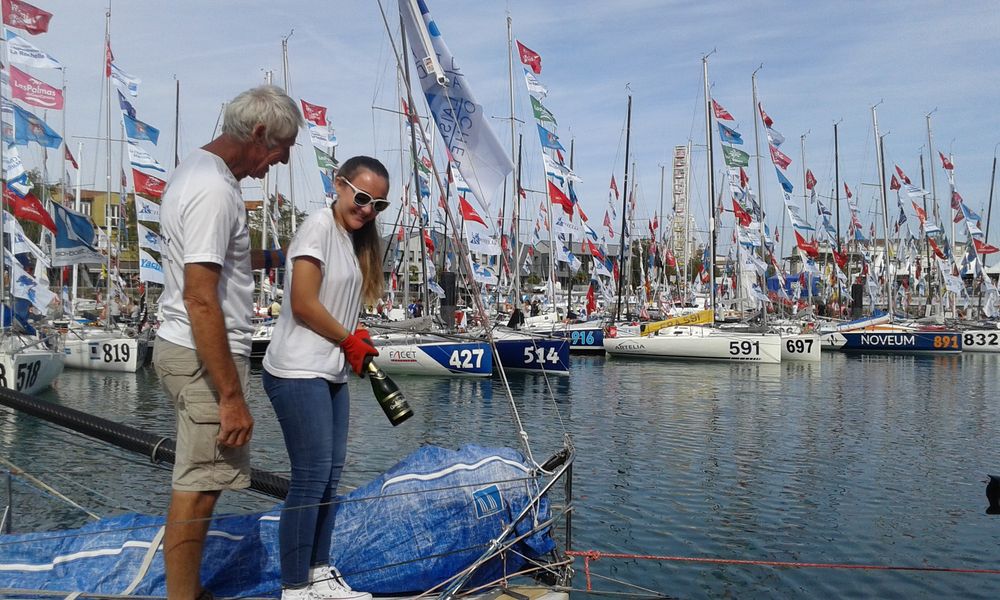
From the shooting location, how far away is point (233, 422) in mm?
2803

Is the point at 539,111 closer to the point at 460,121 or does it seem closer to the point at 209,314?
the point at 460,121

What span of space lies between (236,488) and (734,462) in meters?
9.13

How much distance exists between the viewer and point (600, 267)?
3478 centimetres

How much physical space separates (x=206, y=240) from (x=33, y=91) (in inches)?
589

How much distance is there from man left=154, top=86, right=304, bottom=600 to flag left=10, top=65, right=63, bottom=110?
1447 centimetres

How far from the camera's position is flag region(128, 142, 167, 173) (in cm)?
2164

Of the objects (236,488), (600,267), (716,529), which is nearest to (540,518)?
(236,488)

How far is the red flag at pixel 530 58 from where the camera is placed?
25875mm

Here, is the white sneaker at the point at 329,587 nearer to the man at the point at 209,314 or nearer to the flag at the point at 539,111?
the man at the point at 209,314

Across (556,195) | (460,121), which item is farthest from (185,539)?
(556,195)

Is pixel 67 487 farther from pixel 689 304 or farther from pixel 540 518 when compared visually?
pixel 689 304

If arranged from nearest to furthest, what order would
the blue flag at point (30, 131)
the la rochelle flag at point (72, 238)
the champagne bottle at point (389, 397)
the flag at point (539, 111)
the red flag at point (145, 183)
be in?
the champagne bottle at point (389, 397)
the blue flag at point (30, 131)
the la rochelle flag at point (72, 238)
the red flag at point (145, 183)
the flag at point (539, 111)

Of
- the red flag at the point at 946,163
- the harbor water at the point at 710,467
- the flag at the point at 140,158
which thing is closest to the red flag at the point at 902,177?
the red flag at the point at 946,163

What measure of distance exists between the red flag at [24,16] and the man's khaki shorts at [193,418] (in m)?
14.9
